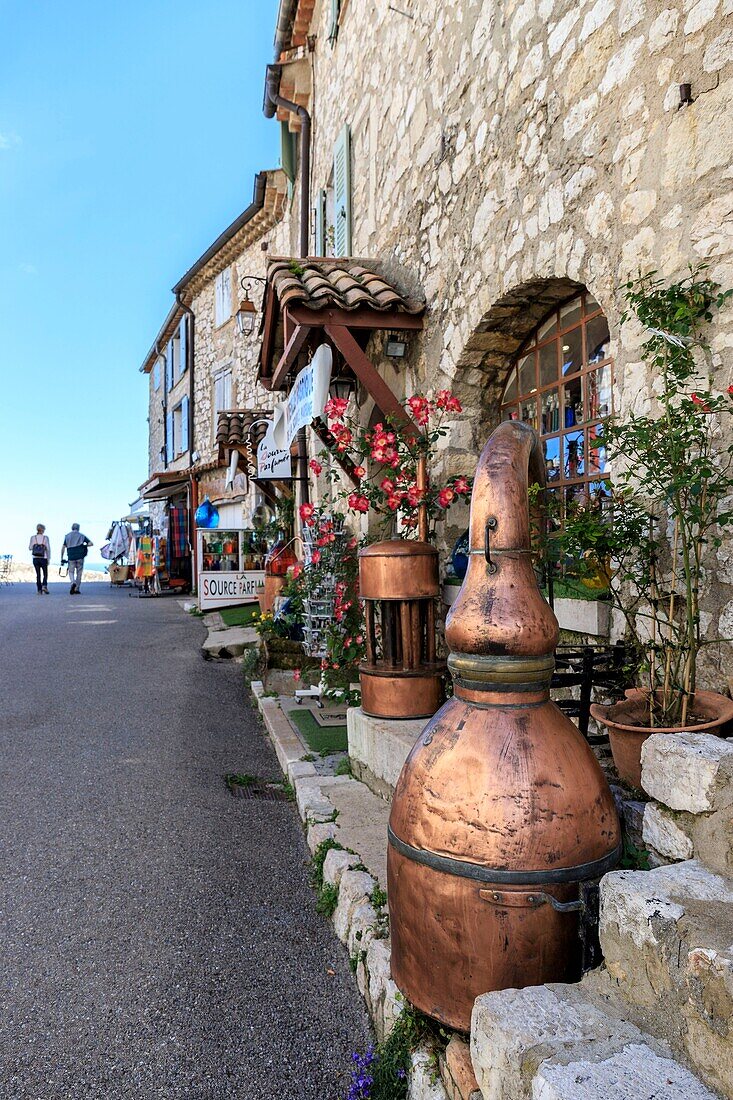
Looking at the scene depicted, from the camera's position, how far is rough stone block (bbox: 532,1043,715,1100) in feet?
4.06

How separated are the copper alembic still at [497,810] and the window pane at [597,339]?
2113 millimetres

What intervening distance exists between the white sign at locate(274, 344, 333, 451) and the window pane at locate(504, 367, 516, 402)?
1377mm

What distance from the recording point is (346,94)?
7781 millimetres

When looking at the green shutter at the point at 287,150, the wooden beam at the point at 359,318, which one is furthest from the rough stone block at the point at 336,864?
the green shutter at the point at 287,150

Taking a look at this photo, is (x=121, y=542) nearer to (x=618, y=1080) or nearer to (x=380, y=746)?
(x=380, y=746)

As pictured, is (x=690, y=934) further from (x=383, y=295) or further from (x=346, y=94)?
(x=346, y=94)

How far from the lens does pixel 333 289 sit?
5.29m

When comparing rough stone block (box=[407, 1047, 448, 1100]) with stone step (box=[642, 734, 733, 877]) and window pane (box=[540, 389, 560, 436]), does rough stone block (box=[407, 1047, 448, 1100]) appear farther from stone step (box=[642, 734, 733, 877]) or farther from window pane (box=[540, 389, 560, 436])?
window pane (box=[540, 389, 560, 436])

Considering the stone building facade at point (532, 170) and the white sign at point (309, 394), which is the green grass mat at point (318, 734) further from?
the white sign at point (309, 394)

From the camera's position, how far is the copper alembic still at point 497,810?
1643 millimetres

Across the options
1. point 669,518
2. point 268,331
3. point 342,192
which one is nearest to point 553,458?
point 669,518

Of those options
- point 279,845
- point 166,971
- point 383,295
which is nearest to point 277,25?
point 383,295

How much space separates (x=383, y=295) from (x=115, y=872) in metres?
4.04

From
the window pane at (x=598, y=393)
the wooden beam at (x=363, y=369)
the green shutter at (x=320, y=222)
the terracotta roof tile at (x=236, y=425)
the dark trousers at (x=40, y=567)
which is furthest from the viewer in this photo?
the dark trousers at (x=40, y=567)
